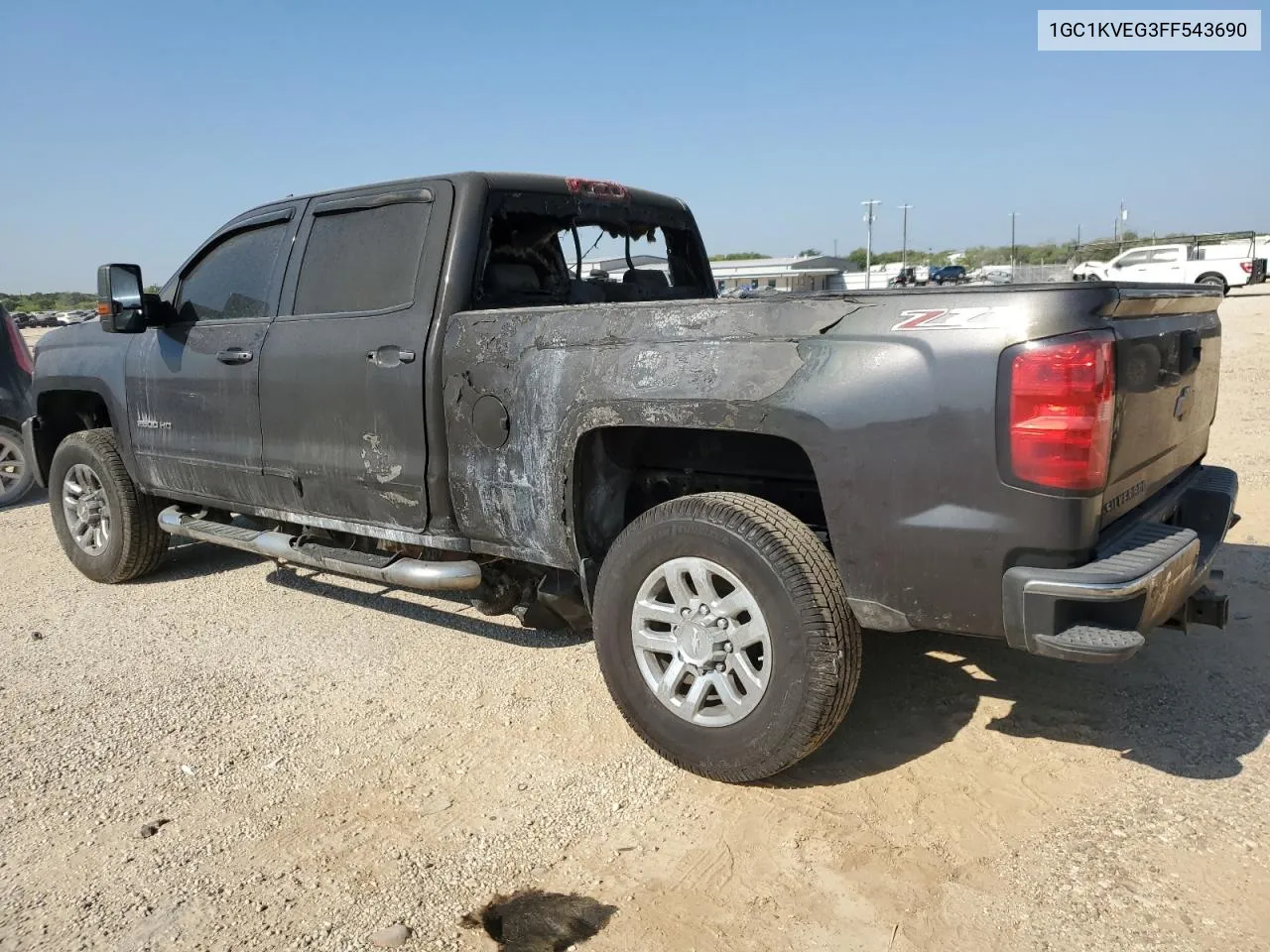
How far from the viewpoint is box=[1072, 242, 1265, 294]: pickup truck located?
26.4 meters

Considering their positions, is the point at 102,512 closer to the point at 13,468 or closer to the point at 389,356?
the point at 389,356

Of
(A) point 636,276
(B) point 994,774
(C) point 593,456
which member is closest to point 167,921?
(C) point 593,456

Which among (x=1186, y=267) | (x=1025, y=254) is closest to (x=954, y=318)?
(x=1186, y=267)

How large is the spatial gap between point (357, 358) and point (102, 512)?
2.78 m

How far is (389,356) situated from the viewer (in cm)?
383

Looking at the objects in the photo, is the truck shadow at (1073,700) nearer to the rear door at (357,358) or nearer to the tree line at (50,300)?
the rear door at (357,358)

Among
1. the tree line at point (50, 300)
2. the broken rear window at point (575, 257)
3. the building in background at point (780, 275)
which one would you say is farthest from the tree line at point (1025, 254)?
the tree line at point (50, 300)

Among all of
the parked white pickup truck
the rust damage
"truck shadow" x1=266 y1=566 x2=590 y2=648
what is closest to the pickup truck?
the parked white pickup truck

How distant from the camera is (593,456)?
3414mm

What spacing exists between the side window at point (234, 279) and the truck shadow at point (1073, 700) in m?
3.31

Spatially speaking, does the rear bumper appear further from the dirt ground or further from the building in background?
the building in background

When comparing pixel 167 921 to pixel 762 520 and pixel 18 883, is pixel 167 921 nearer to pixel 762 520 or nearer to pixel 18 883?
pixel 18 883

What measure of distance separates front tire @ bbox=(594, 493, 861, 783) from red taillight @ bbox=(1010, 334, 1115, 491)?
0.68m

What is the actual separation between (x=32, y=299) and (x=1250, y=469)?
125065mm
